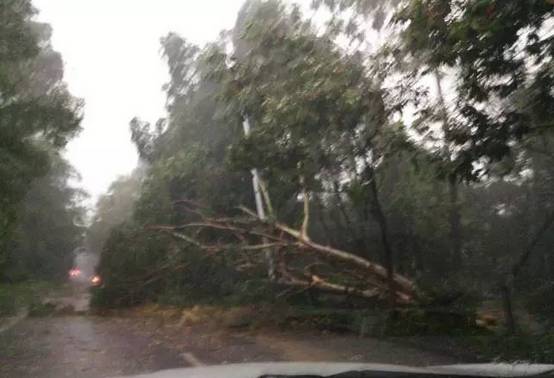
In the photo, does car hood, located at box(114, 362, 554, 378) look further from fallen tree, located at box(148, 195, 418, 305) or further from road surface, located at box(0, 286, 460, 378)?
fallen tree, located at box(148, 195, 418, 305)

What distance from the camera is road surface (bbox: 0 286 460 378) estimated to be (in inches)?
322

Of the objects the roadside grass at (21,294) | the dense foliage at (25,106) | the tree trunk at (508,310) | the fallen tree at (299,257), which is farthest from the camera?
the roadside grass at (21,294)

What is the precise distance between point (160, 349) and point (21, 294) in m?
14.6

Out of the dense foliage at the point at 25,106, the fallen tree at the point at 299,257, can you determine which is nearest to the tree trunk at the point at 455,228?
the fallen tree at the point at 299,257

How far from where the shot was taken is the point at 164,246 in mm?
14148

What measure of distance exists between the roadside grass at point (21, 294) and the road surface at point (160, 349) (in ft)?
16.8

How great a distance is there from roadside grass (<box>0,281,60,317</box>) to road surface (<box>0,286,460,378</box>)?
5.11m

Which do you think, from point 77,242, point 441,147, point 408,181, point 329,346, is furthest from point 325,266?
point 77,242

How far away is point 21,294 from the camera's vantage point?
22172 mm

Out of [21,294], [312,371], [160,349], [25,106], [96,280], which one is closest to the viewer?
[312,371]

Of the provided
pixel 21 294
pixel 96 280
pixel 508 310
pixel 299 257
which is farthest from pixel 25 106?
pixel 508 310

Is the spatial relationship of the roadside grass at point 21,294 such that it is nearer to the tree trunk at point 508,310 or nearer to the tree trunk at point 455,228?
the tree trunk at point 455,228

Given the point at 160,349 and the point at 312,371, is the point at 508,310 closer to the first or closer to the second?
the point at 160,349

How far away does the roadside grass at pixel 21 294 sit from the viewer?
18059 mm
